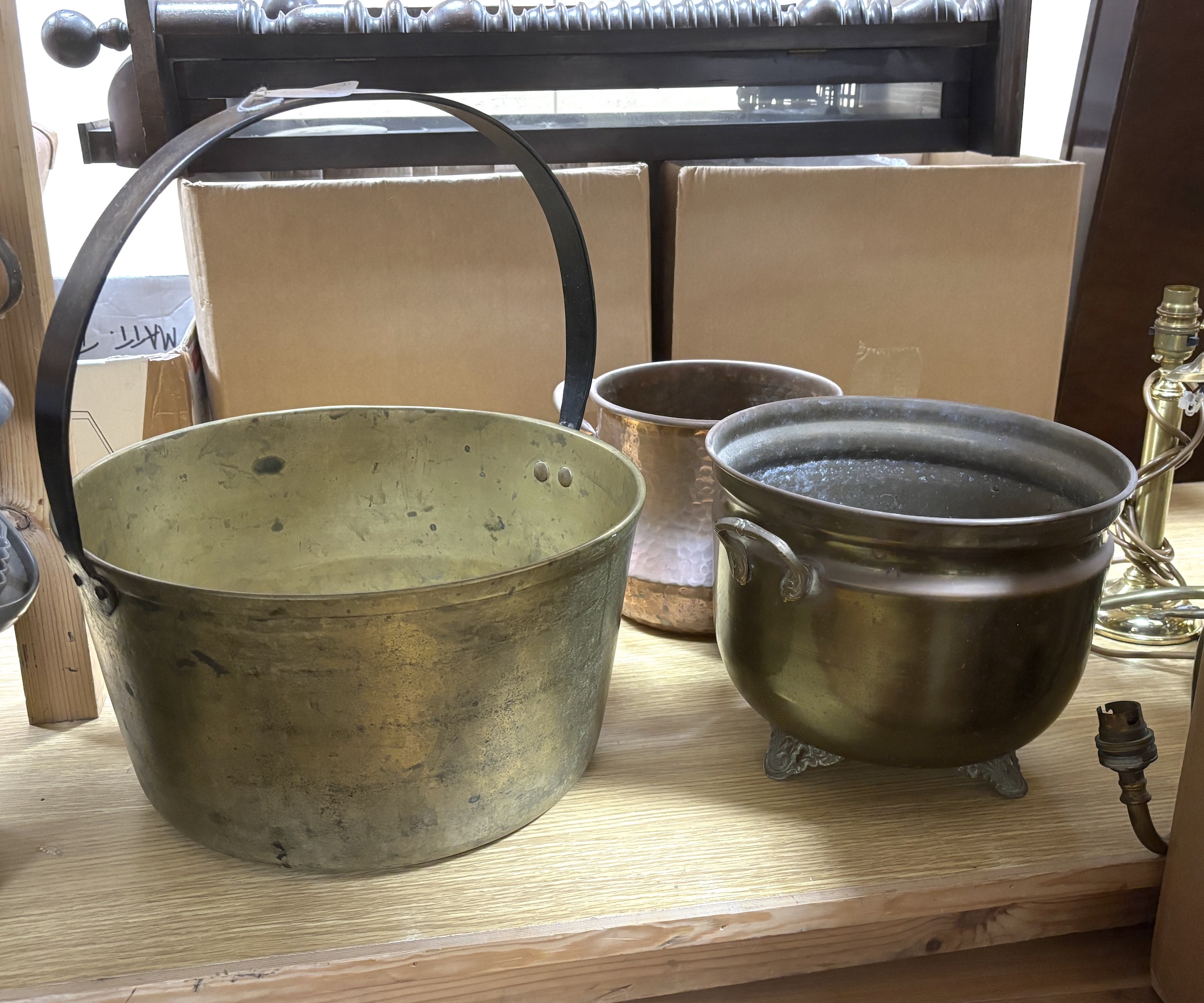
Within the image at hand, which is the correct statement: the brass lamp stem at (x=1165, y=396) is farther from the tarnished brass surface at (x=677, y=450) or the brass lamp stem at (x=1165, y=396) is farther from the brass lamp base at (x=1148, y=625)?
the tarnished brass surface at (x=677, y=450)

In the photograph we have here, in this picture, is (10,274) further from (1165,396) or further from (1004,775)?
(1165,396)

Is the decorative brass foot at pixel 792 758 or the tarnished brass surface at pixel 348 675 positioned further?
the decorative brass foot at pixel 792 758

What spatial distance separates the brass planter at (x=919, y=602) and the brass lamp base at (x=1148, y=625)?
0.82ft

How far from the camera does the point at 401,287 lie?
95cm

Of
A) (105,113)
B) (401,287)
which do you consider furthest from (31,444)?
(105,113)

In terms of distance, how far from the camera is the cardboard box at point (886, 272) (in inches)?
38.6

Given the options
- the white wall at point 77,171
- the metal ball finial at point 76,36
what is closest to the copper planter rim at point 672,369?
the metal ball finial at point 76,36

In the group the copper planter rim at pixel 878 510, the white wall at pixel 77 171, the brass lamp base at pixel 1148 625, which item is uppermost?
the white wall at pixel 77 171

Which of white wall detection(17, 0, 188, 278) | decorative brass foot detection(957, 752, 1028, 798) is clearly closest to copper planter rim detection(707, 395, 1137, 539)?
decorative brass foot detection(957, 752, 1028, 798)

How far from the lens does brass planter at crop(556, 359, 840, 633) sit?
781mm

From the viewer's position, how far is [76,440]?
93 centimetres

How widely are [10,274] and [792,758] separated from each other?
1.85ft

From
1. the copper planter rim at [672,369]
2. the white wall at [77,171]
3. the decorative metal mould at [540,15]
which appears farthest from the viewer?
the white wall at [77,171]

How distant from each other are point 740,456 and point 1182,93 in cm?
70
